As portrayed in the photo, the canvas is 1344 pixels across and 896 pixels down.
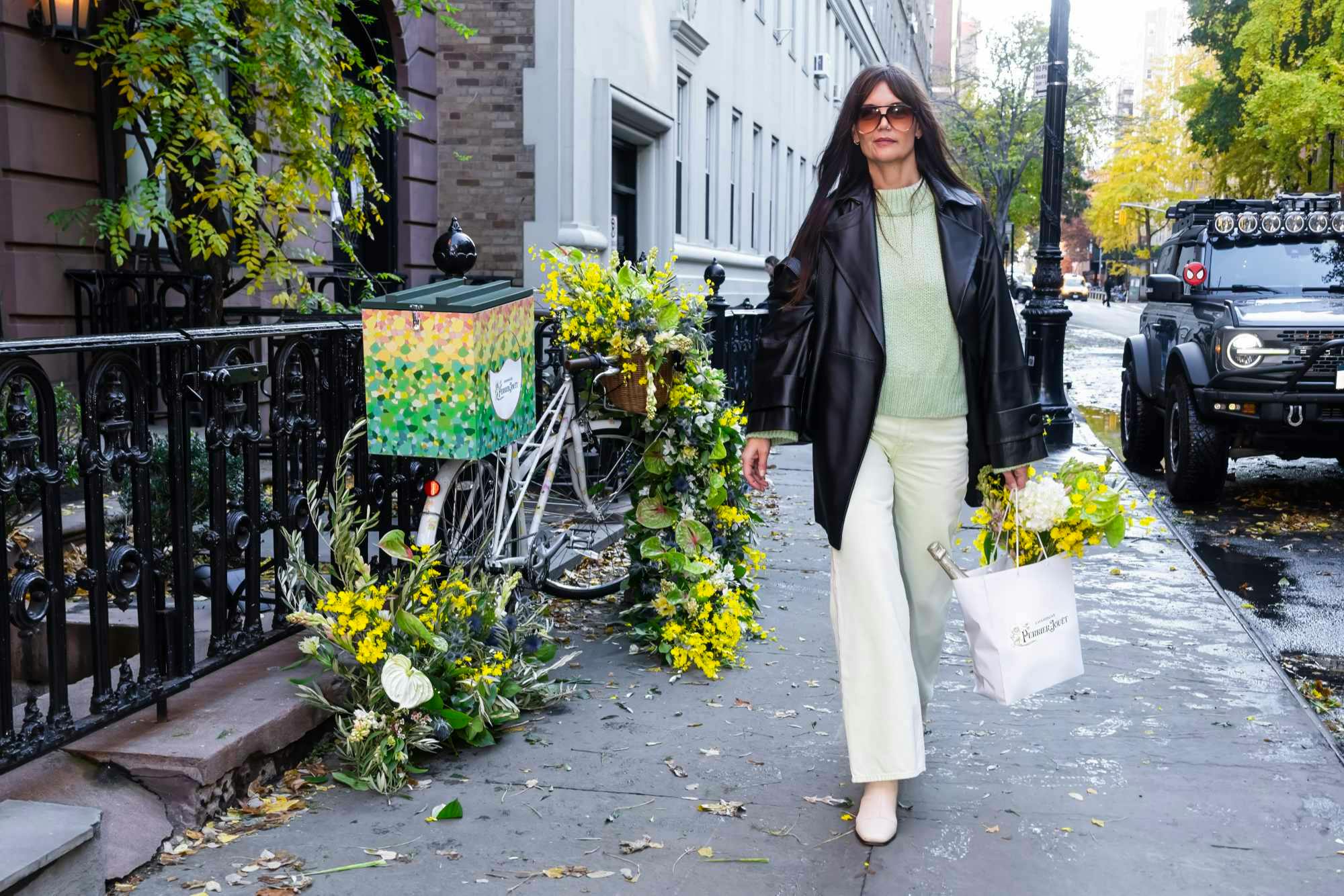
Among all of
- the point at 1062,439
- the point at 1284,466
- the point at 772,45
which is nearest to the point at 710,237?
the point at 772,45

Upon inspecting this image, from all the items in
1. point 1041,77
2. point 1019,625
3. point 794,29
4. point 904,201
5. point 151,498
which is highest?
point 794,29

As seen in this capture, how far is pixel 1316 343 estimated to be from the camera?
29.0 ft

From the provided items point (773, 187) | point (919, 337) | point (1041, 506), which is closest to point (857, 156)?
point (919, 337)

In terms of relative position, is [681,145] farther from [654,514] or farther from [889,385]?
[889,385]

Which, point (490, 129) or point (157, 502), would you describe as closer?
point (157, 502)

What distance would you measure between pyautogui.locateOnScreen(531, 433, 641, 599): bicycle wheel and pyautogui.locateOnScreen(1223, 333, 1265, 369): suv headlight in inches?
196

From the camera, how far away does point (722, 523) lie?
17.7 ft

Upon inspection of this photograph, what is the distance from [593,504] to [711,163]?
50.4ft

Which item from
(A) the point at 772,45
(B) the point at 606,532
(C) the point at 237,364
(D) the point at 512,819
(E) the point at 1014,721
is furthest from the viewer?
(A) the point at 772,45

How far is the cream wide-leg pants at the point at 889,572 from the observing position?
3.55 metres

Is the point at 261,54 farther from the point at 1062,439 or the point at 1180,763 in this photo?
the point at 1062,439

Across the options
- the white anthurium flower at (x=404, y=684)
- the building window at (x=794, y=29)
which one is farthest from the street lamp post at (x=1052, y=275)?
the building window at (x=794, y=29)

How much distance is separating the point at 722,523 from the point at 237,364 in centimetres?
218

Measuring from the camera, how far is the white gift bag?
343cm
